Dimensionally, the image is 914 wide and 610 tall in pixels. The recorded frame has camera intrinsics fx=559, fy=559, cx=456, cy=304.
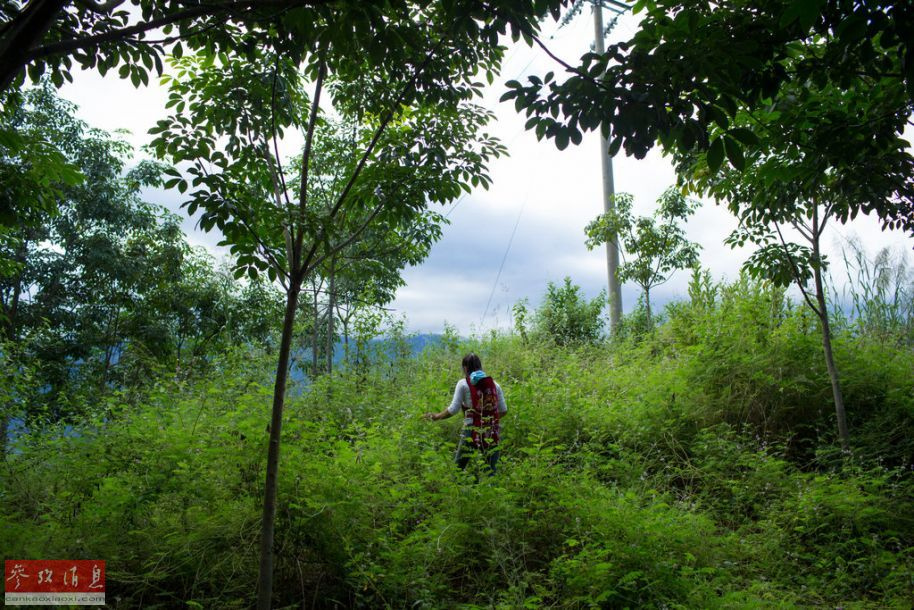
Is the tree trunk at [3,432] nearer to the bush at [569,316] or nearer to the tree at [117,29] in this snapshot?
the tree at [117,29]

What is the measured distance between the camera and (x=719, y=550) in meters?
4.16

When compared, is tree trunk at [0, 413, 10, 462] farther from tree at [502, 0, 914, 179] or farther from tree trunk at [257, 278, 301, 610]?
tree at [502, 0, 914, 179]

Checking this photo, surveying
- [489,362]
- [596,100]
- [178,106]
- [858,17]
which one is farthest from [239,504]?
[489,362]

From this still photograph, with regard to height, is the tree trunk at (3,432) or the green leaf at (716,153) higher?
the green leaf at (716,153)

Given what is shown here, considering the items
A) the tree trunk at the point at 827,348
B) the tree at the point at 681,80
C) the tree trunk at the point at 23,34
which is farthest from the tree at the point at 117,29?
the tree trunk at the point at 827,348

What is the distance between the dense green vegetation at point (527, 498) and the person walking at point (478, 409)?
23 cm

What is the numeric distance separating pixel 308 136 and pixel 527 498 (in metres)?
3.09

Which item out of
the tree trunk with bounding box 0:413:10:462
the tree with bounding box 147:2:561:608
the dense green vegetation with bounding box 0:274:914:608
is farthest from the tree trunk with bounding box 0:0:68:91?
the tree trunk with bounding box 0:413:10:462

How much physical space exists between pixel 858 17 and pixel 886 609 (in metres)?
3.56

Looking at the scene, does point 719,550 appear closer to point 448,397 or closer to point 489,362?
point 448,397

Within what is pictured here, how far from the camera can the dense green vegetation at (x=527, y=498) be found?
11.1 ft

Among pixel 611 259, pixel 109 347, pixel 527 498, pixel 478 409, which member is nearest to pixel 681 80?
pixel 527 498

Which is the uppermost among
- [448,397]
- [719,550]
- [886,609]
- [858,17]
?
[858,17]

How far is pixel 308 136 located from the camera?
11.2ft
